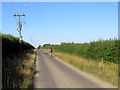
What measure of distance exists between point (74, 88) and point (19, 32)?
24.0 metres

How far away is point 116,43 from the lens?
12359 mm

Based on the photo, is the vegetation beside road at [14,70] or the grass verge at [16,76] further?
the vegetation beside road at [14,70]

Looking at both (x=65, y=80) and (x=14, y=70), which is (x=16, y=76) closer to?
(x=14, y=70)

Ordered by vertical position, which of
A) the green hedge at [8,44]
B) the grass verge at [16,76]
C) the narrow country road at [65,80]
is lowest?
the narrow country road at [65,80]

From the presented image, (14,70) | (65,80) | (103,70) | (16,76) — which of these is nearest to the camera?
(16,76)

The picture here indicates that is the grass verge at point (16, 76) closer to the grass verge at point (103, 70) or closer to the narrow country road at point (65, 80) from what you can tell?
the narrow country road at point (65, 80)

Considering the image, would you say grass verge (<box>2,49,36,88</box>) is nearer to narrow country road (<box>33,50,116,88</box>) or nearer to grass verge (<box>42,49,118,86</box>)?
narrow country road (<box>33,50,116,88</box>)

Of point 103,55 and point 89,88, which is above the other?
point 103,55

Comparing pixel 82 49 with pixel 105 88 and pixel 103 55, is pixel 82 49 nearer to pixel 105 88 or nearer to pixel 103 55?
pixel 103 55

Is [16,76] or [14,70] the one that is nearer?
[16,76]

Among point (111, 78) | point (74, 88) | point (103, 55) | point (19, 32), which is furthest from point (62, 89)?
point (19, 32)

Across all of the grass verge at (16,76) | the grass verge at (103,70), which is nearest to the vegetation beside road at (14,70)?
the grass verge at (16,76)

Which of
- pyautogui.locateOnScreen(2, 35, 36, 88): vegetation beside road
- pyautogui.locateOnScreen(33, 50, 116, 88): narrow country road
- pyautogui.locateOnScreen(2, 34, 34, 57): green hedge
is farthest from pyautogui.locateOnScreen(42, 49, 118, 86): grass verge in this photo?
pyautogui.locateOnScreen(2, 34, 34, 57): green hedge

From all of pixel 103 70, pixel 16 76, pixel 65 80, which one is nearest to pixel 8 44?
pixel 16 76
